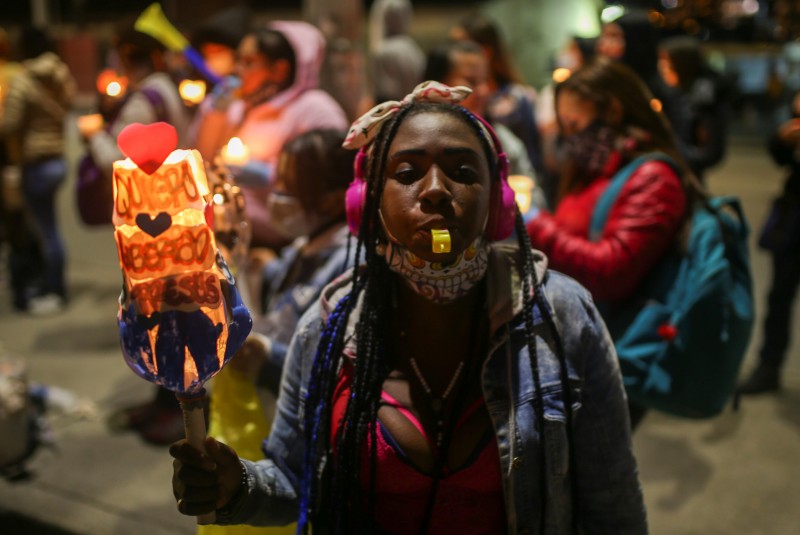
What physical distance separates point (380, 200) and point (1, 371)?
3.03 metres

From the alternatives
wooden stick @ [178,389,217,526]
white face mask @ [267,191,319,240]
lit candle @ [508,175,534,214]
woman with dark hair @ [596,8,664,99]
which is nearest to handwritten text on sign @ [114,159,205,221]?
wooden stick @ [178,389,217,526]

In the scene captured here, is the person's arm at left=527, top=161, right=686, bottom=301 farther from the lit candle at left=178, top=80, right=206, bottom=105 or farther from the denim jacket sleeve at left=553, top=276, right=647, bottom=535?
the lit candle at left=178, top=80, right=206, bottom=105

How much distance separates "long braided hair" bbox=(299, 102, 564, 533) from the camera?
185 centimetres

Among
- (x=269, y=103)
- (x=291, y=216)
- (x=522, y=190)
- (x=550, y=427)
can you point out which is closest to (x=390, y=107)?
(x=550, y=427)

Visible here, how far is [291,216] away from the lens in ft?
10.2

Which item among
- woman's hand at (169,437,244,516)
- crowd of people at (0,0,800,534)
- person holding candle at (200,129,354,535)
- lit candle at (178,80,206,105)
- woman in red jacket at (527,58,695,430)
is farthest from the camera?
lit candle at (178,80,206,105)

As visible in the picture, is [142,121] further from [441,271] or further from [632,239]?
[441,271]

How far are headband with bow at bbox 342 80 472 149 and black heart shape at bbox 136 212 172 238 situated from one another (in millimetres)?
537

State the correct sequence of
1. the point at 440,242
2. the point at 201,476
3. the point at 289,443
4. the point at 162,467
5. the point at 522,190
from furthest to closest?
the point at 162,467 → the point at 522,190 → the point at 289,443 → the point at 440,242 → the point at 201,476

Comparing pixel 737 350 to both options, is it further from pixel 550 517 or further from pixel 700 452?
pixel 700 452

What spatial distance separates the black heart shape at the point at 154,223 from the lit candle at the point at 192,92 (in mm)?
3905

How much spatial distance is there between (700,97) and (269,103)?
9.79 ft

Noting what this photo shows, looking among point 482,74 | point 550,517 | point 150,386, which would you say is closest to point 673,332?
point 550,517

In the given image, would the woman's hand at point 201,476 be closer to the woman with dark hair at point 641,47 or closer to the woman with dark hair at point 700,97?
the woman with dark hair at point 641,47
